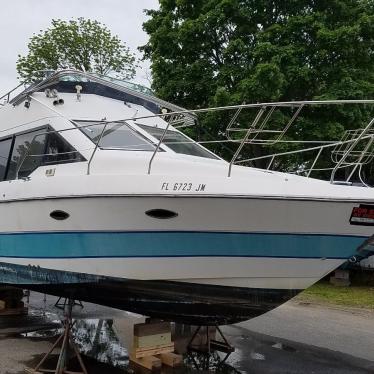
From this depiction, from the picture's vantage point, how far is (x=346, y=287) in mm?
11258

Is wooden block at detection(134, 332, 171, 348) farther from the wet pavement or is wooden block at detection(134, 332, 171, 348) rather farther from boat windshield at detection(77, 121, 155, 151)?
boat windshield at detection(77, 121, 155, 151)

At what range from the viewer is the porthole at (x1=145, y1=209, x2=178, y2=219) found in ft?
15.5

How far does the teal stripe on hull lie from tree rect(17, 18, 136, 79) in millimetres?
17488

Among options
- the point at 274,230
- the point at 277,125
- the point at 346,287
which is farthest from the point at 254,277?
the point at 346,287

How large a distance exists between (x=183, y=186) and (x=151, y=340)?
2.00m

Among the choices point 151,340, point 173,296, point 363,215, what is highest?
point 363,215

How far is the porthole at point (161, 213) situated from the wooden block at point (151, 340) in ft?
5.26

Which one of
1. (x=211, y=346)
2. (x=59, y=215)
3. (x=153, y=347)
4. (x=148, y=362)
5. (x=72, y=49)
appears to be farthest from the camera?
(x=72, y=49)

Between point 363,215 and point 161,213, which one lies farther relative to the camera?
point 161,213

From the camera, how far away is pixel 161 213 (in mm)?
4762

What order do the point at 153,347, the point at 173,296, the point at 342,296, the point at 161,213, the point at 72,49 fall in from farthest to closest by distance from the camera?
the point at 72,49, the point at 342,296, the point at 153,347, the point at 173,296, the point at 161,213

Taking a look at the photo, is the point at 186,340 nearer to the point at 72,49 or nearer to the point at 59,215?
the point at 59,215

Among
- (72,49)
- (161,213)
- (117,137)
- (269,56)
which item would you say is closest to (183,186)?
(161,213)

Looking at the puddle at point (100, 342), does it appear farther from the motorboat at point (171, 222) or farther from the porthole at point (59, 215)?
the porthole at point (59, 215)
